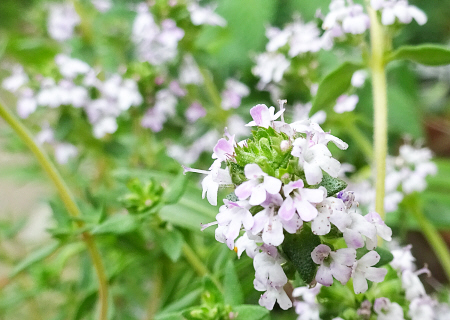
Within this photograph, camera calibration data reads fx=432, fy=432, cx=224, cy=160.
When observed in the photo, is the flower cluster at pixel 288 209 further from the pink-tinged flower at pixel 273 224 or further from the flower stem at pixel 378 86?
the flower stem at pixel 378 86

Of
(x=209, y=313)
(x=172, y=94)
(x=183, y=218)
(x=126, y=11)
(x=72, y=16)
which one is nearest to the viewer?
(x=209, y=313)

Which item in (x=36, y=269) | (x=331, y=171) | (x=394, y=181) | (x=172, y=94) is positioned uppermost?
(x=331, y=171)

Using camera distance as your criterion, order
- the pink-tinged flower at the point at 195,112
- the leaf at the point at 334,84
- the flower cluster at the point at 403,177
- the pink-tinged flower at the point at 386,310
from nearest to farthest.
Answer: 1. the pink-tinged flower at the point at 386,310
2. the leaf at the point at 334,84
3. the flower cluster at the point at 403,177
4. the pink-tinged flower at the point at 195,112

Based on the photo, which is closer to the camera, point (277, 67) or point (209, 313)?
point (209, 313)

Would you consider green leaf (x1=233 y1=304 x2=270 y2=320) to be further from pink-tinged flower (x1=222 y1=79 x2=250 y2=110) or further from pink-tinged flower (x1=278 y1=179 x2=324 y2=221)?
pink-tinged flower (x1=222 y1=79 x2=250 y2=110)

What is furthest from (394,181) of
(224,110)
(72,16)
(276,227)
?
(72,16)

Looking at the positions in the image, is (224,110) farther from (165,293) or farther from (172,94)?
(165,293)

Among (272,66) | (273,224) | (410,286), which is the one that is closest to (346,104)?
(272,66)

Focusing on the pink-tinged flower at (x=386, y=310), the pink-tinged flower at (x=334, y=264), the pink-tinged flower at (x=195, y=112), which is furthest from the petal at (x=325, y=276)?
the pink-tinged flower at (x=195, y=112)
